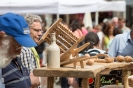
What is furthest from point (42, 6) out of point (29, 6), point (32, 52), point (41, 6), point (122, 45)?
point (32, 52)

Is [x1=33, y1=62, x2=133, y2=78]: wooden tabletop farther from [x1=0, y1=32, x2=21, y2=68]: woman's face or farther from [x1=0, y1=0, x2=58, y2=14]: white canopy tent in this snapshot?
[x1=0, y1=0, x2=58, y2=14]: white canopy tent

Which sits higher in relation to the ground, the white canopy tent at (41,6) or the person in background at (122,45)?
the white canopy tent at (41,6)

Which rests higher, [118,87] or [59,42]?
[59,42]

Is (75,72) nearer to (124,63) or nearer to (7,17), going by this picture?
(7,17)

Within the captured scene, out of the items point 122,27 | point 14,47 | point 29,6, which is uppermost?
point 122,27

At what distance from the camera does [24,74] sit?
12.7 ft

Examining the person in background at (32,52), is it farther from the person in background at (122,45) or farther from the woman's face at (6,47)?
the person in background at (122,45)

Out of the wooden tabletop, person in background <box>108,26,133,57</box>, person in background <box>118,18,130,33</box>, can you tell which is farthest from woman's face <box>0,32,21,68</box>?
person in background <box>118,18,130,33</box>

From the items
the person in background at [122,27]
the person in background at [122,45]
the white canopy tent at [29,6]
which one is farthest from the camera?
the person in background at [122,27]

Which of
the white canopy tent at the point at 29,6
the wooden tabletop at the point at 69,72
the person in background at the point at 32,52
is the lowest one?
the wooden tabletop at the point at 69,72

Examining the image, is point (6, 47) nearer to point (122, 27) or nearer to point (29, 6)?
point (29, 6)

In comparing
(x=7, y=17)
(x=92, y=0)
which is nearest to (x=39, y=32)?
(x=7, y=17)

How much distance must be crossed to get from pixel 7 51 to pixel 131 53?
380 centimetres

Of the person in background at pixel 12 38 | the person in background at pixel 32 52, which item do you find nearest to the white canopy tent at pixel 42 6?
the person in background at pixel 32 52
